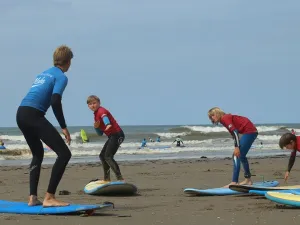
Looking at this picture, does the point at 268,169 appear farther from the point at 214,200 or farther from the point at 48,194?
the point at 48,194

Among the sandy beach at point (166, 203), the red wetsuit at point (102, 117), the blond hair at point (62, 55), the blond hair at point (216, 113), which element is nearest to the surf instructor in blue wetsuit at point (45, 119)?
the blond hair at point (62, 55)

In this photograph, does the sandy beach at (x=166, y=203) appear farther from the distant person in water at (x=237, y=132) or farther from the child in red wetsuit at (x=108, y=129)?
the distant person in water at (x=237, y=132)

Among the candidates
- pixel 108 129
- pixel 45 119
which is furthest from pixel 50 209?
pixel 108 129

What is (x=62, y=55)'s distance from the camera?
6848 mm

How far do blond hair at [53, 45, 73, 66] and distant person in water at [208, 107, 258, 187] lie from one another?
3.25m

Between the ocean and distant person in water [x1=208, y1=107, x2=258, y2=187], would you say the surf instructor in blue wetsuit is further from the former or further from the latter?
the ocean

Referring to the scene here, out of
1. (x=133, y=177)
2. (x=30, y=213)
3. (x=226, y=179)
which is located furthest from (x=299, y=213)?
(x=133, y=177)

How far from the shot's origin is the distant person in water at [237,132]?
31.0 feet

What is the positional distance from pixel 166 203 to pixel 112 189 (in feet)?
4.91

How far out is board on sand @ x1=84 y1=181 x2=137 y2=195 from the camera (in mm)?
9203

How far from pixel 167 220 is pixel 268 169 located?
9.00 m

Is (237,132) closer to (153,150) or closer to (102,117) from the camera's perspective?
(102,117)

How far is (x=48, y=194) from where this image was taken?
6762mm

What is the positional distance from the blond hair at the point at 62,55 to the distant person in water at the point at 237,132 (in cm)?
325
